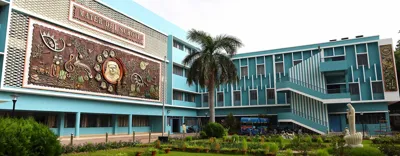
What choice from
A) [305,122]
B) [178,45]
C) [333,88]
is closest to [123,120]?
[178,45]

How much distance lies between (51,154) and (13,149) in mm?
1119

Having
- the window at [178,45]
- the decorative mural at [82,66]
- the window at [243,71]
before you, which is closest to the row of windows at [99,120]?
the decorative mural at [82,66]

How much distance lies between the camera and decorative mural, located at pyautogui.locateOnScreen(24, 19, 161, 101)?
20.7 metres

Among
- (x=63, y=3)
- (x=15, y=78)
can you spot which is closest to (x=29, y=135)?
(x=15, y=78)

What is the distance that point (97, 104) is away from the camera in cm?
2578

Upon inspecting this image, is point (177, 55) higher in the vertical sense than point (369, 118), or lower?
higher

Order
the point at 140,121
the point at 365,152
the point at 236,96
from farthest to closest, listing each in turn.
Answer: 1. the point at 236,96
2. the point at 140,121
3. the point at 365,152

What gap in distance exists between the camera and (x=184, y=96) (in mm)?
41094

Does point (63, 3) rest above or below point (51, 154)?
above

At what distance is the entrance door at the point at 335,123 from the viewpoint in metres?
33.7

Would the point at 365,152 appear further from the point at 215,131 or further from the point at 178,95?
the point at 178,95

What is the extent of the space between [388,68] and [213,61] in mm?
21015

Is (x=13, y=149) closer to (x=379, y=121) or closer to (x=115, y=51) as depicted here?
(x=115, y=51)

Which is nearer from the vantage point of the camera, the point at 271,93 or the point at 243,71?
the point at 271,93
